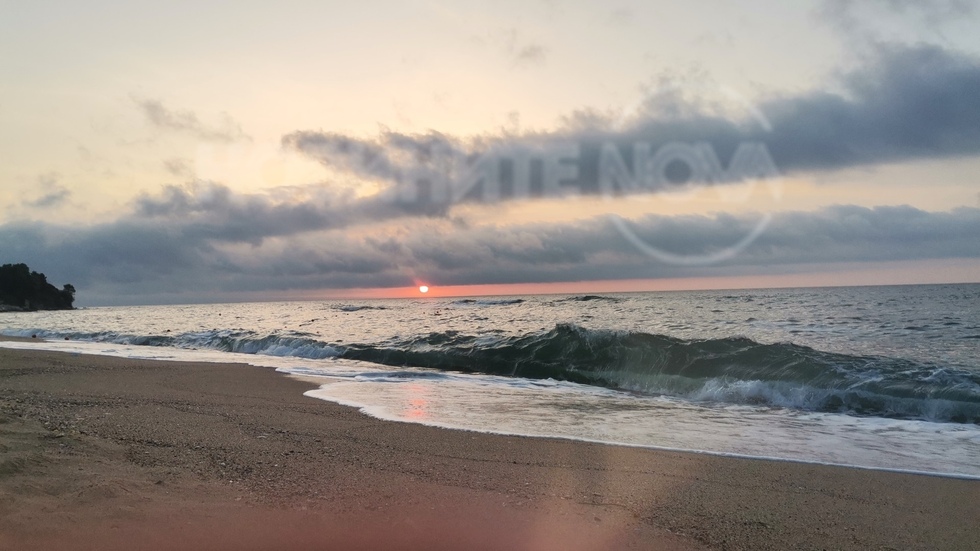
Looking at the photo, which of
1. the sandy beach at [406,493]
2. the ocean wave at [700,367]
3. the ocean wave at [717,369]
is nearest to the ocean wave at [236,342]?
the ocean wave at [700,367]

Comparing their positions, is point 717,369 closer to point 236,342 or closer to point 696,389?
point 696,389

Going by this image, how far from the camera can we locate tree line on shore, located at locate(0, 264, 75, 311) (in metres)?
94.6

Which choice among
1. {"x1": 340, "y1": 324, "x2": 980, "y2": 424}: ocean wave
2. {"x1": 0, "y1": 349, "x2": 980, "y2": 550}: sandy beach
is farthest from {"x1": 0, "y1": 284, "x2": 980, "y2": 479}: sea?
{"x1": 0, "y1": 349, "x2": 980, "y2": 550}: sandy beach

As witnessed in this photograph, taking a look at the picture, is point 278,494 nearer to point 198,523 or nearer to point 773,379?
point 198,523

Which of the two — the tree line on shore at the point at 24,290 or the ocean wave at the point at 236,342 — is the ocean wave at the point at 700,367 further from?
the tree line on shore at the point at 24,290

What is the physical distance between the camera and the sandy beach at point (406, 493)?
162 inches

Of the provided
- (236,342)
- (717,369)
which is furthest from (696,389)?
(236,342)

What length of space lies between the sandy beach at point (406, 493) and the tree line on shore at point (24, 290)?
10859cm

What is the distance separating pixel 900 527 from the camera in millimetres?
Answer: 4824

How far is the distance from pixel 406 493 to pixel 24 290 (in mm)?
119782

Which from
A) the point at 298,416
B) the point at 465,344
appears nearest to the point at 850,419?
the point at 298,416

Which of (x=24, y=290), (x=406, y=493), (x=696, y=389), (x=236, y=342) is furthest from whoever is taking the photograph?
(x=24, y=290)

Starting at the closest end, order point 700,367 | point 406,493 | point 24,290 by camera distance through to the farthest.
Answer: point 406,493 < point 700,367 < point 24,290

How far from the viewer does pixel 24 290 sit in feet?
321
